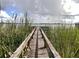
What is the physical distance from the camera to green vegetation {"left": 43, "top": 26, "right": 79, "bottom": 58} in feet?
15.7

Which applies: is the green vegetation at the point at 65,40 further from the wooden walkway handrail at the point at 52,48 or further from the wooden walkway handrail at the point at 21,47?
the wooden walkway handrail at the point at 21,47

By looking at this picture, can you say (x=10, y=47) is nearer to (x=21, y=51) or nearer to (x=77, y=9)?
(x=21, y=51)

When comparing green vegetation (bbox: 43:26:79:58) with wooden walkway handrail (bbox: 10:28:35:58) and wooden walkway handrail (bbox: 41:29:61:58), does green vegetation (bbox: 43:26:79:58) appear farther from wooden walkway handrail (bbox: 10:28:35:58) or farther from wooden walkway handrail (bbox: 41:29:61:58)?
wooden walkway handrail (bbox: 10:28:35:58)

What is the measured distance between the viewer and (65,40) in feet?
15.8

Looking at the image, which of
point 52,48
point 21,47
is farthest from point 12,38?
point 52,48

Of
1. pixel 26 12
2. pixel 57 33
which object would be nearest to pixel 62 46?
pixel 57 33

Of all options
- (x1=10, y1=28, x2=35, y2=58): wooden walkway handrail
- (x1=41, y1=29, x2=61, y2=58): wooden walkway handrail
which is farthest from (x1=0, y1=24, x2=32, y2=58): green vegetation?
(x1=41, y1=29, x2=61, y2=58): wooden walkway handrail

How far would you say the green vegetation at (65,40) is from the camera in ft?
15.7

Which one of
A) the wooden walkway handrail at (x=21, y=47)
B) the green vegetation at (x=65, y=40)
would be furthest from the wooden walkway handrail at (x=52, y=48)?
the wooden walkway handrail at (x=21, y=47)

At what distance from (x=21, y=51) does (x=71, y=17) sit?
631 millimetres

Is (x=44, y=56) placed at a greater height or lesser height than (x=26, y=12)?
lesser

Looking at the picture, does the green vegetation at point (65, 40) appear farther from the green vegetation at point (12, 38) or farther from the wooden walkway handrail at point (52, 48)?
the green vegetation at point (12, 38)

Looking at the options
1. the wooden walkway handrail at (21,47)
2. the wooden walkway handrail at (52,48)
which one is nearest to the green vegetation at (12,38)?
the wooden walkway handrail at (21,47)

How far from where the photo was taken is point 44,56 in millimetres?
4816
